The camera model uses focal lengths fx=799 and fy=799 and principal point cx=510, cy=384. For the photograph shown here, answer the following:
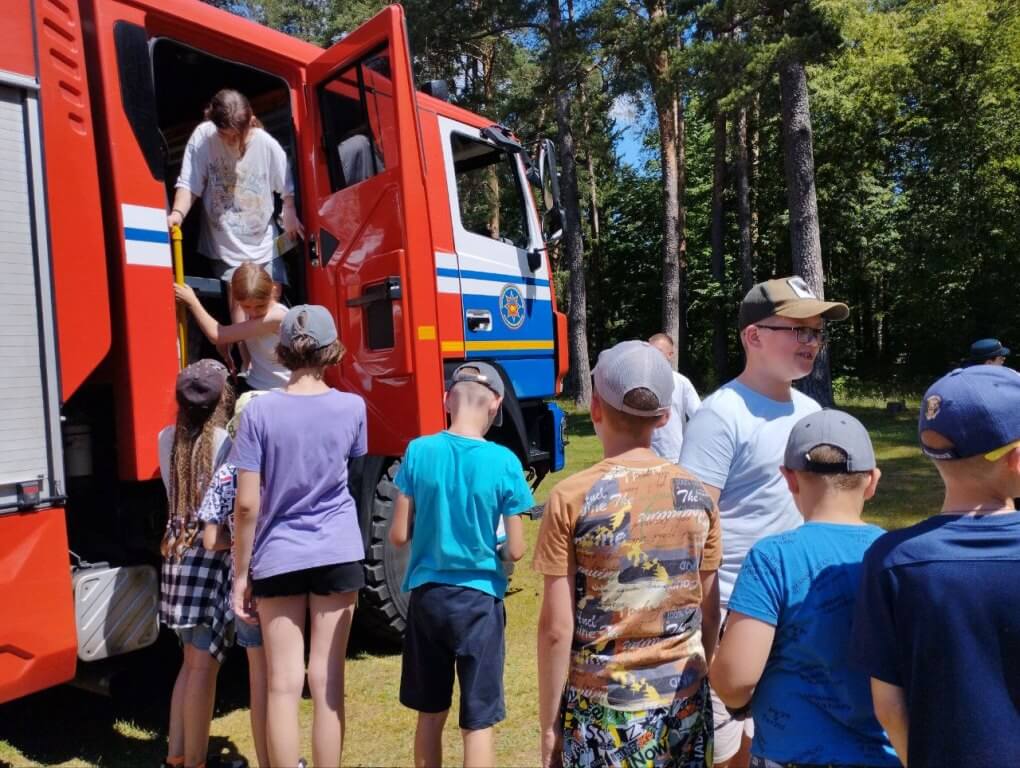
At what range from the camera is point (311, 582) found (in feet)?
9.31

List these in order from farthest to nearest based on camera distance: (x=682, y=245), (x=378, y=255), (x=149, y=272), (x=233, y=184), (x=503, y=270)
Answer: (x=682, y=245) < (x=503, y=270) < (x=378, y=255) < (x=233, y=184) < (x=149, y=272)

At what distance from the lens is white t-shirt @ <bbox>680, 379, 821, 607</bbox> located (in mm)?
2400

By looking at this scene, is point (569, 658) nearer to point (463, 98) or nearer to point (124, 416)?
point (124, 416)

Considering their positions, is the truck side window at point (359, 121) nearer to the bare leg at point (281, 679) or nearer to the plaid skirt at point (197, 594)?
the plaid skirt at point (197, 594)

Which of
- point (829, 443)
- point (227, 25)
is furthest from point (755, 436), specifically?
point (227, 25)

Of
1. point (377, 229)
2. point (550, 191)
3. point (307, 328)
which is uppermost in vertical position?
point (550, 191)

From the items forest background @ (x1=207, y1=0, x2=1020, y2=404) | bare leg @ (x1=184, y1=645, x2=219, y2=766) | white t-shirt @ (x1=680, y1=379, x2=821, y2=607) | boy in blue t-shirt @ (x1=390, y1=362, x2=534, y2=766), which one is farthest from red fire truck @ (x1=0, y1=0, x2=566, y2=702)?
forest background @ (x1=207, y1=0, x2=1020, y2=404)

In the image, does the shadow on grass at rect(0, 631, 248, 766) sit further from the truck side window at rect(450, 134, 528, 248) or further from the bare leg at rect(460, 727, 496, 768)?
the truck side window at rect(450, 134, 528, 248)

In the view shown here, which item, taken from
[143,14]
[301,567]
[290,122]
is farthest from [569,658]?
[290,122]

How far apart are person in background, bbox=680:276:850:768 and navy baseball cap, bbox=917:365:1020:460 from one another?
31.2 inches

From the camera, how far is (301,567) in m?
2.75

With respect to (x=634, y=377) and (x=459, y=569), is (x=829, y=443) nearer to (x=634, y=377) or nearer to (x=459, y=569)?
(x=634, y=377)

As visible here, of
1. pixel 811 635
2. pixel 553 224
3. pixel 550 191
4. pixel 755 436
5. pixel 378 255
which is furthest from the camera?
pixel 553 224

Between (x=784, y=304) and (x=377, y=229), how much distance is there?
2.39 metres
